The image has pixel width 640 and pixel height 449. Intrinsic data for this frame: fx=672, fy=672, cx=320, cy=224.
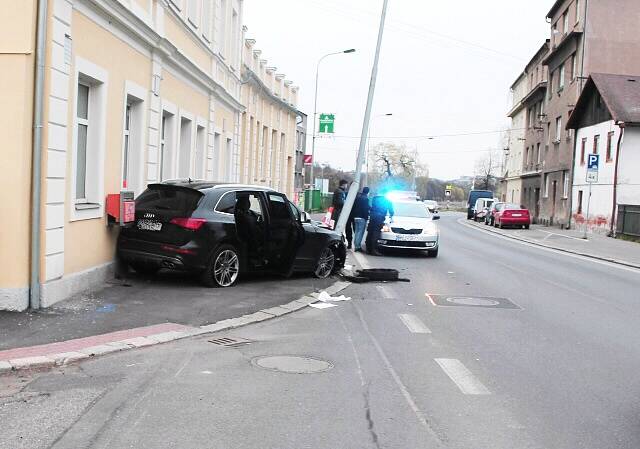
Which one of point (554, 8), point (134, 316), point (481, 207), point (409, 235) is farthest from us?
point (481, 207)

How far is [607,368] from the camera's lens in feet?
21.3

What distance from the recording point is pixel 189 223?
380 inches

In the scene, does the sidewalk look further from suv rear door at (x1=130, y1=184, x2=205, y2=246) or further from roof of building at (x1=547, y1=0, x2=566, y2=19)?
roof of building at (x1=547, y1=0, x2=566, y2=19)

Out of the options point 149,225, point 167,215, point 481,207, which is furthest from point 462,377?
point 481,207

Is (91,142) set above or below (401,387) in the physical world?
above

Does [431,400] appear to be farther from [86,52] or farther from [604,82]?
[604,82]

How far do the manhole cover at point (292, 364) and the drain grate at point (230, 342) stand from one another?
0.63m

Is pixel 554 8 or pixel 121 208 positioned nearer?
pixel 121 208

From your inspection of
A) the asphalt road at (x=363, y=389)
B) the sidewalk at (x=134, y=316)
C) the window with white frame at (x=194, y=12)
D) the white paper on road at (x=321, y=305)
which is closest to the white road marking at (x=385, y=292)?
the sidewalk at (x=134, y=316)

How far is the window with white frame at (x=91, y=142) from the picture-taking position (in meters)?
9.52

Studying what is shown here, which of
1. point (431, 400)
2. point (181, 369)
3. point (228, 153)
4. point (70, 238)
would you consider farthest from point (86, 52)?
point (228, 153)

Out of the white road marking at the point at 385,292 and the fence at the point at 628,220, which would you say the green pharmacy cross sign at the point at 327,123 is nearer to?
the fence at the point at 628,220

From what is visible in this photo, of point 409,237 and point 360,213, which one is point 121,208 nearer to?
point 360,213

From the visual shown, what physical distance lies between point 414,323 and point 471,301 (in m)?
2.28
